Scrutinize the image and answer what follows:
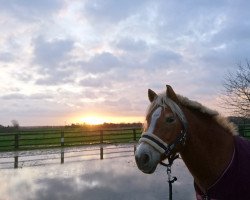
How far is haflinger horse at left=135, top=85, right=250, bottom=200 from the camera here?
4.24 metres

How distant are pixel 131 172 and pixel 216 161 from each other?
Result: 376 inches

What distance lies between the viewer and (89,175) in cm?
1323

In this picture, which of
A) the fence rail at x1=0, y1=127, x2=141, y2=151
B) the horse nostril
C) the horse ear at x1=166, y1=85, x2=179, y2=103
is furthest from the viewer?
the fence rail at x1=0, y1=127, x2=141, y2=151

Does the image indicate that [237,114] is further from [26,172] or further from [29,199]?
[29,199]

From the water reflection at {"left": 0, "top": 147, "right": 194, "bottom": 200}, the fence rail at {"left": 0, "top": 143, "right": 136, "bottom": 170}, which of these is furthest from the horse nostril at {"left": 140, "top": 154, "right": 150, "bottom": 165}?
the fence rail at {"left": 0, "top": 143, "right": 136, "bottom": 170}

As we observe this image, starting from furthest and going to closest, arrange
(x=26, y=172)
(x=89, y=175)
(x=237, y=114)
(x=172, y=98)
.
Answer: (x=237, y=114)
(x=26, y=172)
(x=89, y=175)
(x=172, y=98)

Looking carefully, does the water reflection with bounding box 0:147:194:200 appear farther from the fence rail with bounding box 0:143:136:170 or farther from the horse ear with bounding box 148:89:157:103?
the horse ear with bounding box 148:89:157:103

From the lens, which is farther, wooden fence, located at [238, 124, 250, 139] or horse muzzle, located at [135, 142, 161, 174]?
wooden fence, located at [238, 124, 250, 139]

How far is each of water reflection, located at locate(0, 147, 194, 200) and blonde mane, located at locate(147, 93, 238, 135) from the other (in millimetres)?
4776

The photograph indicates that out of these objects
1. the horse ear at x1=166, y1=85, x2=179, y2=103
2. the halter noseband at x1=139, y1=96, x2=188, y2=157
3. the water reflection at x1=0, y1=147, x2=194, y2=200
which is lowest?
the water reflection at x1=0, y1=147, x2=194, y2=200

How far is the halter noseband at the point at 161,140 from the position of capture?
13.6ft

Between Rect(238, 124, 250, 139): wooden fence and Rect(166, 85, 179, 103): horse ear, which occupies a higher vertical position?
Rect(166, 85, 179, 103): horse ear

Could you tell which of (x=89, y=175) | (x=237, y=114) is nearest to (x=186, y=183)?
(x=89, y=175)

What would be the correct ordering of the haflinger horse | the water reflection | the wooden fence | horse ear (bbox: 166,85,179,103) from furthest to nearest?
the wooden fence, the water reflection, horse ear (bbox: 166,85,179,103), the haflinger horse
